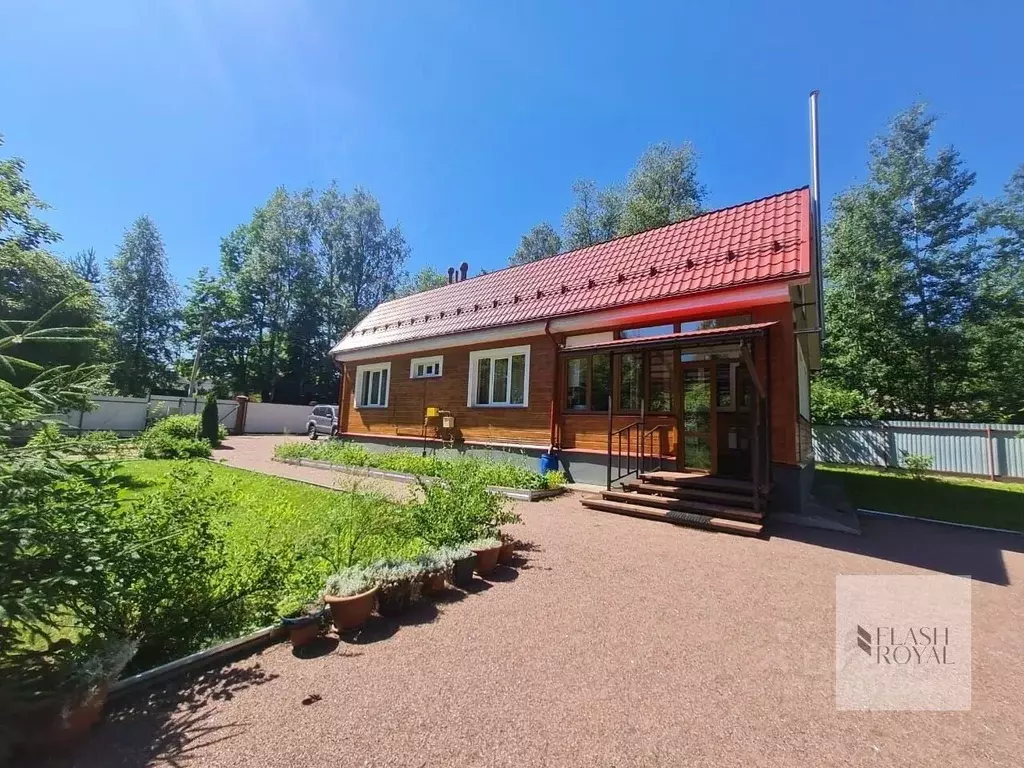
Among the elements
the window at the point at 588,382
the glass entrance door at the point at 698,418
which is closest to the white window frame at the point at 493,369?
the window at the point at 588,382

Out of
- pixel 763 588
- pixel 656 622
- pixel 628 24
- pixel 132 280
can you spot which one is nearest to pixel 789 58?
pixel 628 24

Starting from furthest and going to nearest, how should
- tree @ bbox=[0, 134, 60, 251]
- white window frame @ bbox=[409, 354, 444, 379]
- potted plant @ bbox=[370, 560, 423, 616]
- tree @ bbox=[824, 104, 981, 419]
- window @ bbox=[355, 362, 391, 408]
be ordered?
tree @ bbox=[824, 104, 981, 419], window @ bbox=[355, 362, 391, 408], white window frame @ bbox=[409, 354, 444, 379], tree @ bbox=[0, 134, 60, 251], potted plant @ bbox=[370, 560, 423, 616]

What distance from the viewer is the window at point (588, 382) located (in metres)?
9.95

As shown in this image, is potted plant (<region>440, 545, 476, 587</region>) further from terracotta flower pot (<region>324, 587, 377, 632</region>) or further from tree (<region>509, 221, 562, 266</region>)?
tree (<region>509, 221, 562, 266</region>)

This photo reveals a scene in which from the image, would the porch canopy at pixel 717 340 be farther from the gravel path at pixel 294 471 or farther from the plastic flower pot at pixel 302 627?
the plastic flower pot at pixel 302 627

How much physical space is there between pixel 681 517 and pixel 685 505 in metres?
0.40

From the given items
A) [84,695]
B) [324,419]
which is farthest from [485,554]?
[324,419]

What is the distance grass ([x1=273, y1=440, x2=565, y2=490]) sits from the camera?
9188 mm

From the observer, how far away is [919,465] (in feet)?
44.9

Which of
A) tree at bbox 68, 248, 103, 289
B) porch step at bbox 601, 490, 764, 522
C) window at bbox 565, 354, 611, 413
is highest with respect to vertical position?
tree at bbox 68, 248, 103, 289

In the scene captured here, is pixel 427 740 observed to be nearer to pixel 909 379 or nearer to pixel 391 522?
pixel 391 522

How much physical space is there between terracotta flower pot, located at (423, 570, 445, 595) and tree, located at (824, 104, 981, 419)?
23.6m

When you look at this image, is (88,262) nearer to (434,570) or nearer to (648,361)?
(648,361)

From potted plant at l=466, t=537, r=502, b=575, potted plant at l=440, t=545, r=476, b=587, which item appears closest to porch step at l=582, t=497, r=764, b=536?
potted plant at l=466, t=537, r=502, b=575
